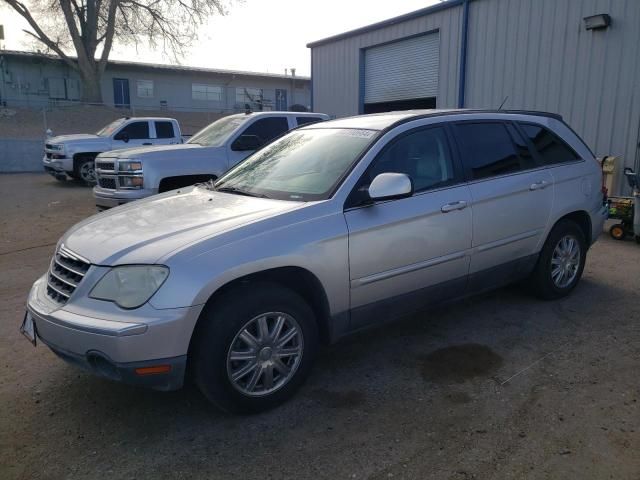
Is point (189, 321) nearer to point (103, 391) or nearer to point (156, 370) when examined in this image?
point (156, 370)

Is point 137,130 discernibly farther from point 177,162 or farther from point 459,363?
point 459,363

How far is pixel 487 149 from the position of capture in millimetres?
4273

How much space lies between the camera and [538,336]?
4137mm

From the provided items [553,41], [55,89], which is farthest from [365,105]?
[55,89]

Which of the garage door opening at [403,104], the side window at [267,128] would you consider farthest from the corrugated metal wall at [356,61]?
the side window at [267,128]

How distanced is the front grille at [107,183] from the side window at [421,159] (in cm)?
538

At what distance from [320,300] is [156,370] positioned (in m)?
1.08

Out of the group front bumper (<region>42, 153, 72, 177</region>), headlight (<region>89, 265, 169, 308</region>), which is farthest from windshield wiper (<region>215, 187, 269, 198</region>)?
front bumper (<region>42, 153, 72, 177</region>)

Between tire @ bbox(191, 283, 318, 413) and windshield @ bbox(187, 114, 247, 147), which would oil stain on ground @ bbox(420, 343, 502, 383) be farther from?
windshield @ bbox(187, 114, 247, 147)

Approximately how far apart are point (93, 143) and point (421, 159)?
12753 millimetres

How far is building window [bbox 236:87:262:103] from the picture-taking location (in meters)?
38.1

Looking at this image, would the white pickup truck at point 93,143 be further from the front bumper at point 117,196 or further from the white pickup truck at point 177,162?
the front bumper at point 117,196

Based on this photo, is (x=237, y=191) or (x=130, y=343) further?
(x=237, y=191)

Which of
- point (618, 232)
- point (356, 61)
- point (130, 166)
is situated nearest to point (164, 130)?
point (356, 61)
